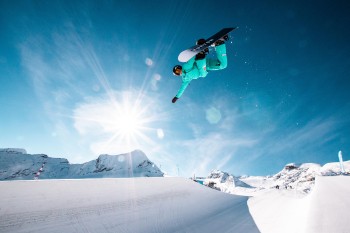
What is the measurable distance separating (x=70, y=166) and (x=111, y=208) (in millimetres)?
164254

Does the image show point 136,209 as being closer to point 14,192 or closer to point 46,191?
point 46,191

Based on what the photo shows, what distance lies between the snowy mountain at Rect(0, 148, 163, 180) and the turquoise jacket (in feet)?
386

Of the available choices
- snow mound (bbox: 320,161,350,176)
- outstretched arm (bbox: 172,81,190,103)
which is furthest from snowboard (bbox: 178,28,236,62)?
snow mound (bbox: 320,161,350,176)

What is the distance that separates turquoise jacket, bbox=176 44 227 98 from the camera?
4.57 metres

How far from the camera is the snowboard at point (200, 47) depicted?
14.6ft

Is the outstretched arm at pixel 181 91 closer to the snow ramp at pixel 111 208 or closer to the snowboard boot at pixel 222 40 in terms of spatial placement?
the snowboard boot at pixel 222 40

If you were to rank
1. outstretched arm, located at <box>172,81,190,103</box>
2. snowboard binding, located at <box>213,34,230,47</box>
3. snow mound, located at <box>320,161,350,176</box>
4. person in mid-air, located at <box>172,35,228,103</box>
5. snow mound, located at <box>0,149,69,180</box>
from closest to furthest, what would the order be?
snowboard binding, located at <box>213,34,230,47</box>, person in mid-air, located at <box>172,35,228,103</box>, outstretched arm, located at <box>172,81,190,103</box>, snow mound, located at <box>320,161,350,176</box>, snow mound, located at <box>0,149,69,180</box>

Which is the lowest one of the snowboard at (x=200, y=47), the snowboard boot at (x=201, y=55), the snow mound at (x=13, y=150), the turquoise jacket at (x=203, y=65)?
the turquoise jacket at (x=203, y=65)

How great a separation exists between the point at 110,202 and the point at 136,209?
0.49m

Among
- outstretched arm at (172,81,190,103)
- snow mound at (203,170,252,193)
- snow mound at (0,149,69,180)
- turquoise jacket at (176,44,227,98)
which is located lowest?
snow mound at (203,170,252,193)

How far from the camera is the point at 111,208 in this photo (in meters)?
2.90

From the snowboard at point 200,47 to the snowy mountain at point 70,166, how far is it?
118m

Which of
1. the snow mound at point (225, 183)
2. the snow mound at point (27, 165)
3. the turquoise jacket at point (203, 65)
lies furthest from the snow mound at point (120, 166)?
the turquoise jacket at point (203, 65)

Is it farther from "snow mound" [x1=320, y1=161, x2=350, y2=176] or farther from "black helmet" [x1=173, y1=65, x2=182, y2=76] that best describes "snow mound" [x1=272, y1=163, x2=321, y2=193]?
"black helmet" [x1=173, y1=65, x2=182, y2=76]
